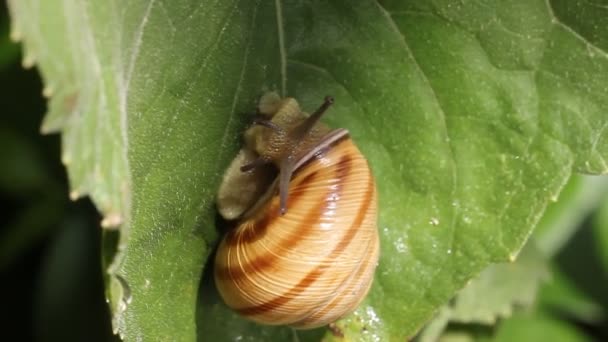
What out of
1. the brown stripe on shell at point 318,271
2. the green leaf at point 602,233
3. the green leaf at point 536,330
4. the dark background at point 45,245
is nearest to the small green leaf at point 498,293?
the green leaf at point 536,330

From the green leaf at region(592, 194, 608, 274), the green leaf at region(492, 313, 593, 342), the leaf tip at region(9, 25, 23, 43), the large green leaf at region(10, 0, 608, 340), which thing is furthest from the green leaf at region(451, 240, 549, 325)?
the leaf tip at region(9, 25, 23, 43)

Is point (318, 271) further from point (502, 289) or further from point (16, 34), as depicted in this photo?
point (502, 289)

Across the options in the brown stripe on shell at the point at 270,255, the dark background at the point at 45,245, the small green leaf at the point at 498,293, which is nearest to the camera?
the brown stripe on shell at the point at 270,255

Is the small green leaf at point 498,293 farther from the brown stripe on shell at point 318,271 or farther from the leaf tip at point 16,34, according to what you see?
the leaf tip at point 16,34

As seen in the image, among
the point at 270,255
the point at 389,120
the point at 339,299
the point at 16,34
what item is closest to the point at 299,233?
the point at 270,255

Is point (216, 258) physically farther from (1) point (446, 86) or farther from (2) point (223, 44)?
(1) point (446, 86)

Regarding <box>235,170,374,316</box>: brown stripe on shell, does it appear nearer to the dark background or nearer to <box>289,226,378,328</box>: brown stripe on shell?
<box>289,226,378,328</box>: brown stripe on shell

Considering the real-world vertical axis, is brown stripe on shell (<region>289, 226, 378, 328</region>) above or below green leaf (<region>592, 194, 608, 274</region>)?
above
